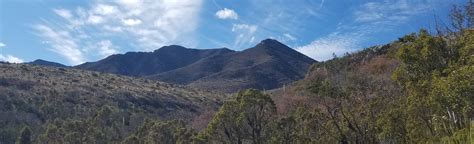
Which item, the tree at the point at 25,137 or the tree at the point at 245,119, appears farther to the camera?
the tree at the point at 25,137

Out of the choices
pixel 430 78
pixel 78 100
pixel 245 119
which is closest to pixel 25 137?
pixel 78 100

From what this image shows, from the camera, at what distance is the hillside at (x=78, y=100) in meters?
76.0

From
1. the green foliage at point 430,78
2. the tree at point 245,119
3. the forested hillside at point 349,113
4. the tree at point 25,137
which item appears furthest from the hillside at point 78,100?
the green foliage at point 430,78

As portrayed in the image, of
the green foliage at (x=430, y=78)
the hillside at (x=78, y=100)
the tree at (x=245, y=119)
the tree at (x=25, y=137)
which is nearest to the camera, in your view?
the green foliage at (x=430, y=78)

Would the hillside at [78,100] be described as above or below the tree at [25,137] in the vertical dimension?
above

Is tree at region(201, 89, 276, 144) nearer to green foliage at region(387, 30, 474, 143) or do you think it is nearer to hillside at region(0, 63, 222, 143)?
green foliage at region(387, 30, 474, 143)

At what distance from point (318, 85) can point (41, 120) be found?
5525 centimetres

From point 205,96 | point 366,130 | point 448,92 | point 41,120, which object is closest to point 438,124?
point 448,92

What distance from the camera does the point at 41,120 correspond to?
77.6m

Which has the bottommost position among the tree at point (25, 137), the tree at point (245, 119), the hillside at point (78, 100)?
the tree at point (25, 137)

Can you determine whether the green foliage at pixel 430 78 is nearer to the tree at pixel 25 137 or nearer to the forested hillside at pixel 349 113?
A: the forested hillside at pixel 349 113

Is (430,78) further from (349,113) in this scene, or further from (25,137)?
(25,137)

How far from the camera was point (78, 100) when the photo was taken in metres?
92.6

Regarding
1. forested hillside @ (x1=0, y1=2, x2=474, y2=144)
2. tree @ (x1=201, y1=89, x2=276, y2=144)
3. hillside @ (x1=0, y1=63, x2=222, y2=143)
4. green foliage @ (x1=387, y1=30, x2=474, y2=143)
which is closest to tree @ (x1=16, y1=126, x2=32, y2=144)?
forested hillside @ (x1=0, y1=2, x2=474, y2=144)
